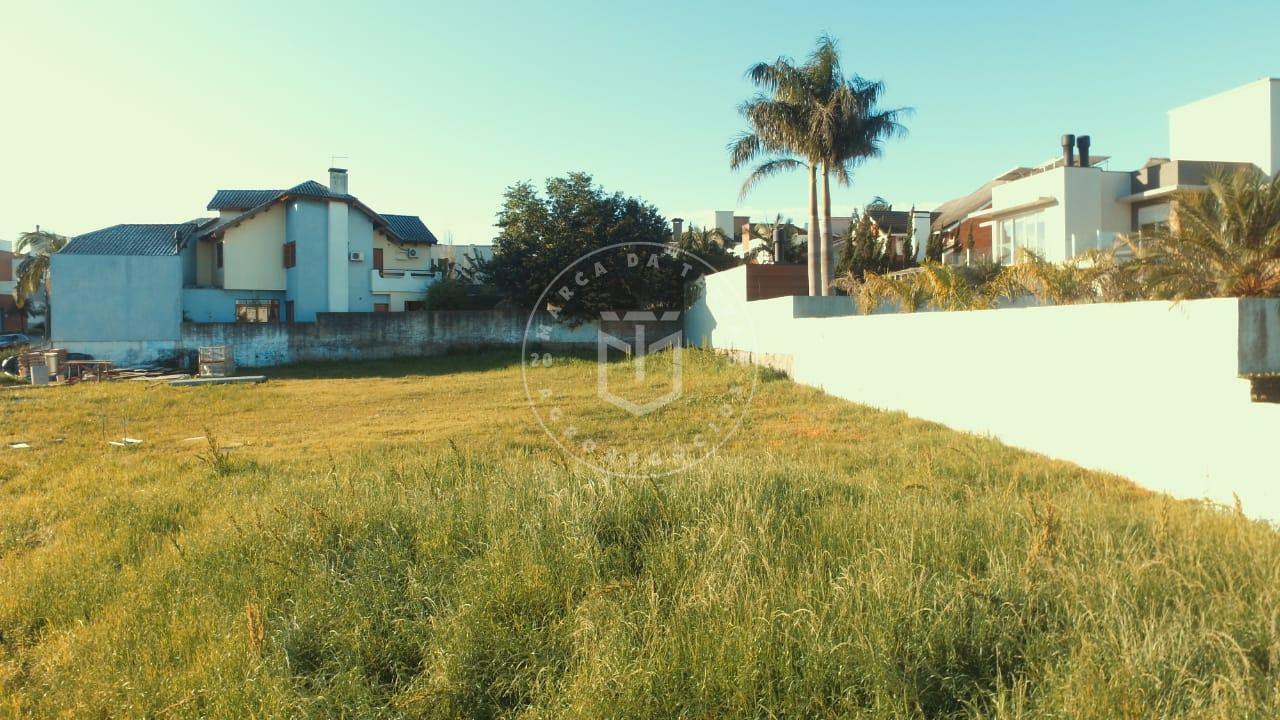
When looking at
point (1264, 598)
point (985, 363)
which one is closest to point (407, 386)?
point (985, 363)

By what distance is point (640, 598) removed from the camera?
4504 millimetres

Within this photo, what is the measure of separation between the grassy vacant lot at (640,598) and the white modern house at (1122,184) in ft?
69.0

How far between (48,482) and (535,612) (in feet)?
26.1

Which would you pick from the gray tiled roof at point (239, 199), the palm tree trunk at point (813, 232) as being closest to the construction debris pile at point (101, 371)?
the gray tiled roof at point (239, 199)

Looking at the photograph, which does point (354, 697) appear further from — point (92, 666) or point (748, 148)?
point (748, 148)

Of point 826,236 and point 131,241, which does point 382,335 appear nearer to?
point 131,241

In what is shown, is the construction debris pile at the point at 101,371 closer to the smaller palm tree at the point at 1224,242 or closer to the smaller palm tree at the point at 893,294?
the smaller palm tree at the point at 893,294

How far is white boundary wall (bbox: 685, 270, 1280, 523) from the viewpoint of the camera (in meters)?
6.84

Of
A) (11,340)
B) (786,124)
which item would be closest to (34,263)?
(11,340)

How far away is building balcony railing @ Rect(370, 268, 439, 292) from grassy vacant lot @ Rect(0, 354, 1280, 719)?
25872 mm

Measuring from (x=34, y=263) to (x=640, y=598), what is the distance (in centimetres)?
4771

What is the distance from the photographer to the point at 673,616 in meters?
4.20

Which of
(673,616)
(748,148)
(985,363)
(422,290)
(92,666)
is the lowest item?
(92,666)

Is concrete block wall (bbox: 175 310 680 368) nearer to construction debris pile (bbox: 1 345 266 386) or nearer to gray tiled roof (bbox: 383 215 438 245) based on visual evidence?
construction debris pile (bbox: 1 345 266 386)
